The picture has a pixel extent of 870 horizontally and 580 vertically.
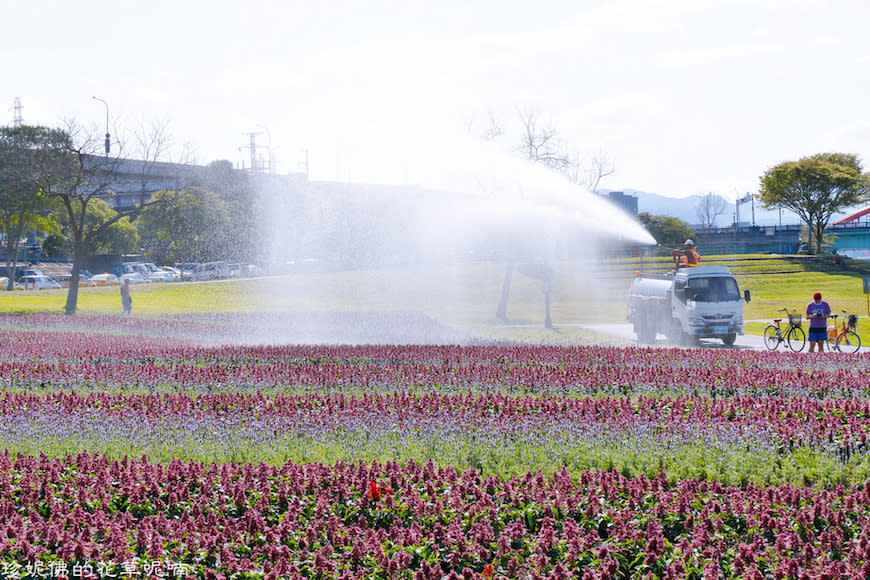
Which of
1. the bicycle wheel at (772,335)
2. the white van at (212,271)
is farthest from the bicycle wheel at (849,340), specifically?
the white van at (212,271)

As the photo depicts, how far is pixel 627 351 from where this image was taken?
696 inches

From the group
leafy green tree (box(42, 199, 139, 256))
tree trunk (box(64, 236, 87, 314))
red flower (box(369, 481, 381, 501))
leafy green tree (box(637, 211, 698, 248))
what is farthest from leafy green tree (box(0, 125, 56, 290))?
leafy green tree (box(637, 211, 698, 248))

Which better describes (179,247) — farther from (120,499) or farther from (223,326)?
(120,499)

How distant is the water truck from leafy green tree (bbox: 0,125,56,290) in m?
27.2

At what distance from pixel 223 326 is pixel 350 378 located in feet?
50.8

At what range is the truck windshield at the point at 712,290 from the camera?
938 inches


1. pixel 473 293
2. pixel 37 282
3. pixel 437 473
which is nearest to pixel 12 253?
pixel 37 282

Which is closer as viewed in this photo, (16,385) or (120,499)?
(120,499)

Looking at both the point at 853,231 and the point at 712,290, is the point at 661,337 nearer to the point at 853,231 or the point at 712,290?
the point at 712,290

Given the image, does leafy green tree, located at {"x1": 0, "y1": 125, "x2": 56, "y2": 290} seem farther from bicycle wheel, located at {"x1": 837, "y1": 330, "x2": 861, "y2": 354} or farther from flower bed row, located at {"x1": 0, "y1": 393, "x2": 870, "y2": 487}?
bicycle wheel, located at {"x1": 837, "y1": 330, "x2": 861, "y2": 354}

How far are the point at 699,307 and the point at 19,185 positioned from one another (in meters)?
32.8

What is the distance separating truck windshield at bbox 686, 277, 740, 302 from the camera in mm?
23828

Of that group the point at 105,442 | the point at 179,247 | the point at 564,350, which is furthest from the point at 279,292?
the point at 105,442

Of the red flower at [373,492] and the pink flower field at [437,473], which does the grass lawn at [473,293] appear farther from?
the red flower at [373,492]
